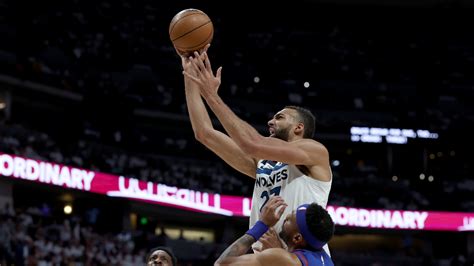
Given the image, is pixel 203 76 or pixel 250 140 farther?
pixel 203 76

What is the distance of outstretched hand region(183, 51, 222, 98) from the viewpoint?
16.8 feet

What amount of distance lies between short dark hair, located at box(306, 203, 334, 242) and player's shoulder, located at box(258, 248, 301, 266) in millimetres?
215

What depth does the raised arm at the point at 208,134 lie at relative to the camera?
562 cm

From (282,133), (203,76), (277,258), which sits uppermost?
(203,76)

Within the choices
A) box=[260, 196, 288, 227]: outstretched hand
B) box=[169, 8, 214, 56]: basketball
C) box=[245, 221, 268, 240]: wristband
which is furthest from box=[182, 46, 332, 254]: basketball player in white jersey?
box=[245, 221, 268, 240]: wristband

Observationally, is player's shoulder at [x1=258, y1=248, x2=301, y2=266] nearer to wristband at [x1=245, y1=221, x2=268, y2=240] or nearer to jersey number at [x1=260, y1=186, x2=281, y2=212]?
wristband at [x1=245, y1=221, x2=268, y2=240]

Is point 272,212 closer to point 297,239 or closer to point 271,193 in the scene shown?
point 297,239

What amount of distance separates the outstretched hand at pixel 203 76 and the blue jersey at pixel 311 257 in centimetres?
115

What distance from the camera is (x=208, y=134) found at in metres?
5.75

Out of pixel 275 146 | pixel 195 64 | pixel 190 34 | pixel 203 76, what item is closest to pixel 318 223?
pixel 275 146

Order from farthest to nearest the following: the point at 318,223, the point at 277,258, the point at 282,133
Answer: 1. the point at 282,133
2. the point at 318,223
3. the point at 277,258

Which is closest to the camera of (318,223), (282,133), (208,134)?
(318,223)

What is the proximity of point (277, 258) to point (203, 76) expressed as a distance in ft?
4.31

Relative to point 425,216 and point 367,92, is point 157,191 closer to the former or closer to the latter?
point 425,216
